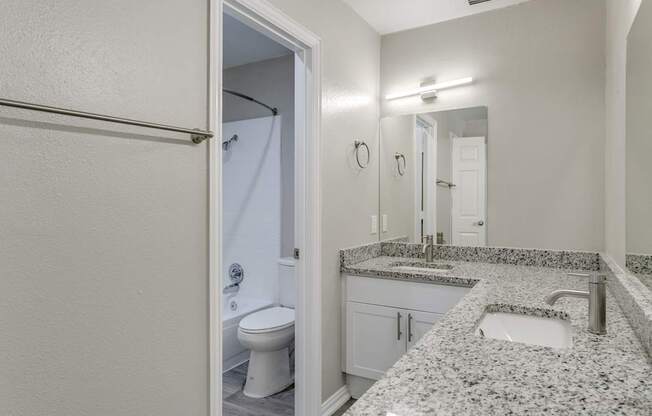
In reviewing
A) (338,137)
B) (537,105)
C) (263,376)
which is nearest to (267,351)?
(263,376)

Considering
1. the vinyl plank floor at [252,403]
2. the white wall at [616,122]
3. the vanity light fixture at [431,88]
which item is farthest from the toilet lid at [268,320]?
the white wall at [616,122]

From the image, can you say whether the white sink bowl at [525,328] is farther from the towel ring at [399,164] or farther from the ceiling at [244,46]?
the ceiling at [244,46]

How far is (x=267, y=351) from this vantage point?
8.41 feet

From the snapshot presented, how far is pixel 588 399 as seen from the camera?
0.78 m

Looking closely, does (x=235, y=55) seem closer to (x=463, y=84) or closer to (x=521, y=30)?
(x=463, y=84)

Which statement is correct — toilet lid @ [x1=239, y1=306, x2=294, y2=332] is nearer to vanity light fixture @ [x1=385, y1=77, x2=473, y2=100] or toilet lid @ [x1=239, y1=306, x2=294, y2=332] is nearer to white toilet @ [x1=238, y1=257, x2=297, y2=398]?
white toilet @ [x1=238, y1=257, x2=297, y2=398]

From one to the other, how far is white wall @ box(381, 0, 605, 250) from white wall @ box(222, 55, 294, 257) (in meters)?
1.14

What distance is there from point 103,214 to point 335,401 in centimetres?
181

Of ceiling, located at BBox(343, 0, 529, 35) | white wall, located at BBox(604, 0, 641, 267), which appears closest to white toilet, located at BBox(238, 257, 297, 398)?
white wall, located at BBox(604, 0, 641, 267)

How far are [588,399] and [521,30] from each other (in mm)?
2368

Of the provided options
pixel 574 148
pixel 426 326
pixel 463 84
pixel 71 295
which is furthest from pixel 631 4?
pixel 71 295

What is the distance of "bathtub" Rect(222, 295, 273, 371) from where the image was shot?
298 cm

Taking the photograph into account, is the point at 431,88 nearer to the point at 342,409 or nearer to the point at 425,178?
the point at 425,178

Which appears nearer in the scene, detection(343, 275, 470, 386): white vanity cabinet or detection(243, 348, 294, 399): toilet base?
detection(343, 275, 470, 386): white vanity cabinet
